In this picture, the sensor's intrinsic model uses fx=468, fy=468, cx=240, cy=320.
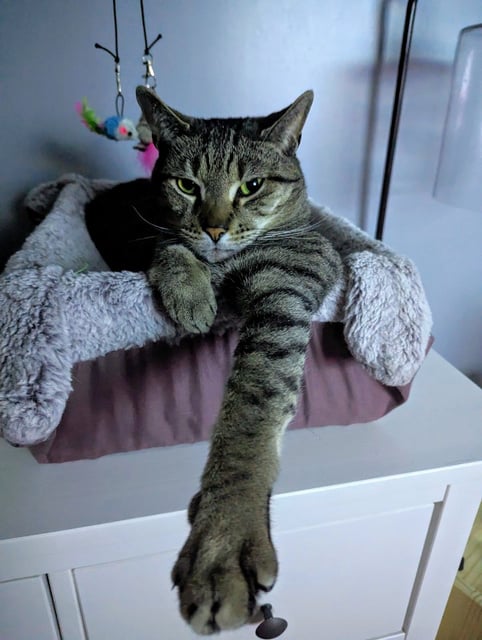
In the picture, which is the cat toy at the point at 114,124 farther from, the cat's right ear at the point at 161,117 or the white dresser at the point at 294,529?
the white dresser at the point at 294,529

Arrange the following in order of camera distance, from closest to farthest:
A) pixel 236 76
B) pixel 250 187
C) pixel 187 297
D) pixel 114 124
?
pixel 187 297 → pixel 250 187 → pixel 114 124 → pixel 236 76

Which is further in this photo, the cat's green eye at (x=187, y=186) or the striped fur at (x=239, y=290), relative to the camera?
the cat's green eye at (x=187, y=186)

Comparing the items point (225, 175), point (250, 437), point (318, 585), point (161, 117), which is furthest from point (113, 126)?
point (318, 585)

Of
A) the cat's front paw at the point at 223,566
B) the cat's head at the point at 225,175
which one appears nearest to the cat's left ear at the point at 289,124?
the cat's head at the point at 225,175

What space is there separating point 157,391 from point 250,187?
300mm

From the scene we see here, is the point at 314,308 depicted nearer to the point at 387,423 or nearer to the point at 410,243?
the point at 387,423

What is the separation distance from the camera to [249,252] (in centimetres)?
61

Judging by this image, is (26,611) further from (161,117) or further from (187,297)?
(161,117)

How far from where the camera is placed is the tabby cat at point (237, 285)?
350 mm

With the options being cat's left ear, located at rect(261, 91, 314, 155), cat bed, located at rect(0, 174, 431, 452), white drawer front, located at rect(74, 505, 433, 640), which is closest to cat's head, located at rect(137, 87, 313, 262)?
cat's left ear, located at rect(261, 91, 314, 155)

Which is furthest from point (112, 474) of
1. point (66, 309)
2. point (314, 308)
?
point (314, 308)

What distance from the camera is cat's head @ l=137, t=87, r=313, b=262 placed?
0.62 metres

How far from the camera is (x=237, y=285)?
595 mm

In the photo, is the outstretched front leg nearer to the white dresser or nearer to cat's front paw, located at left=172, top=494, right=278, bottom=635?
cat's front paw, located at left=172, top=494, right=278, bottom=635
